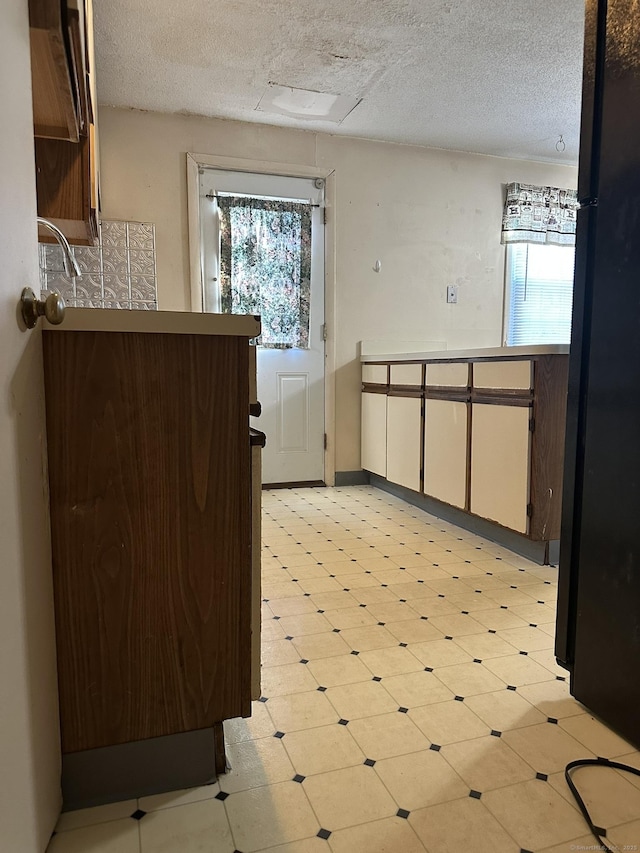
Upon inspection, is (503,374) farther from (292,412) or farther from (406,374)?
(292,412)

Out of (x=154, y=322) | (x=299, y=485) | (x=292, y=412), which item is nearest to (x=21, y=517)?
A: (x=154, y=322)

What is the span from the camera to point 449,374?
3.02m

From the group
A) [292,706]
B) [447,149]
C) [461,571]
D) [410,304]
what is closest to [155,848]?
[292,706]

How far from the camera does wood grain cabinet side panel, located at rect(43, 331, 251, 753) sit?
1.06 meters

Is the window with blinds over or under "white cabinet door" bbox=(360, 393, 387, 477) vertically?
over

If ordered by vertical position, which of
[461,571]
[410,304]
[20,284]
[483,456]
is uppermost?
[410,304]

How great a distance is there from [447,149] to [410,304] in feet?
3.70

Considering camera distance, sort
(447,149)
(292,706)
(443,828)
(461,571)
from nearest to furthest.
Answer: (443,828) < (292,706) < (461,571) < (447,149)

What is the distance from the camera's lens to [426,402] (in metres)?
3.26

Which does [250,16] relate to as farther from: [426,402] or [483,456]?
[483,456]

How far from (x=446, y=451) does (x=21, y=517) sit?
2500mm

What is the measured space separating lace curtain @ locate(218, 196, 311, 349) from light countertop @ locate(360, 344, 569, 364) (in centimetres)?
67

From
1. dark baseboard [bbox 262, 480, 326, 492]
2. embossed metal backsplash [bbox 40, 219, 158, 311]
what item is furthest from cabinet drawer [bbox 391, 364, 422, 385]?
embossed metal backsplash [bbox 40, 219, 158, 311]

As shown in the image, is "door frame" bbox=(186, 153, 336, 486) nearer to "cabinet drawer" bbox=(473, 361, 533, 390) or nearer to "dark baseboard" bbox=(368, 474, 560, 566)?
"dark baseboard" bbox=(368, 474, 560, 566)
